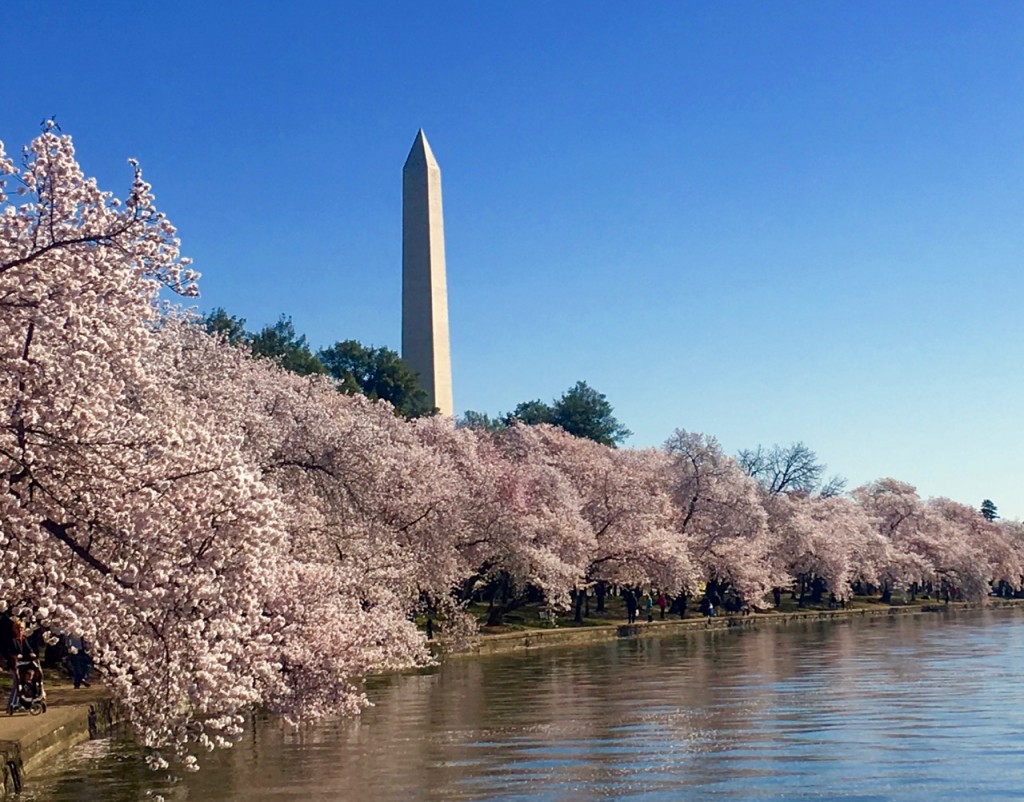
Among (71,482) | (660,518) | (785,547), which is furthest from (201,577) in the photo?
(785,547)

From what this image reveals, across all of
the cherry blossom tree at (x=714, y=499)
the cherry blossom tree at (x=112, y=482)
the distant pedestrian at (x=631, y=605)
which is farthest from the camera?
the cherry blossom tree at (x=714, y=499)

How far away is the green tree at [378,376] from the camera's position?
7012cm

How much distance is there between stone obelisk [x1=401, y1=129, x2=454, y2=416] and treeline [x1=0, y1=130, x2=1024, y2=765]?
14.2 metres

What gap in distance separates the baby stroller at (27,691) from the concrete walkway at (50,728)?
0.45 feet

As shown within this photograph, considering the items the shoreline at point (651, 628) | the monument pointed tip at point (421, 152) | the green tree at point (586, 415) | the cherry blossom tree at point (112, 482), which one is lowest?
the shoreline at point (651, 628)

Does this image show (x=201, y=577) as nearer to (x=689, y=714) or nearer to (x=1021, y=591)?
(x=689, y=714)

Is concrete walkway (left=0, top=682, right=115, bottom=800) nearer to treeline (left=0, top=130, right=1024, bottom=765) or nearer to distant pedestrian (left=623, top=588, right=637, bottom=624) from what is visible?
treeline (left=0, top=130, right=1024, bottom=765)

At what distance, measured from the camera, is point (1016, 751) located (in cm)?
1634

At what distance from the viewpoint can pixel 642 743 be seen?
59.3ft

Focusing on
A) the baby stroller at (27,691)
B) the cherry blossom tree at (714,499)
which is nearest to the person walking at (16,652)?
the baby stroller at (27,691)

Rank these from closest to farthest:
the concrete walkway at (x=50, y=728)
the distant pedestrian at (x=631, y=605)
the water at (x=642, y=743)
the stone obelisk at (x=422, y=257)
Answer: the water at (x=642, y=743), the concrete walkway at (x=50, y=728), the distant pedestrian at (x=631, y=605), the stone obelisk at (x=422, y=257)

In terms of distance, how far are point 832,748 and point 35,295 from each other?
38.8 feet

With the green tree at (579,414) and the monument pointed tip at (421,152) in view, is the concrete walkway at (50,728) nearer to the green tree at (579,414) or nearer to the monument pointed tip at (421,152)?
the monument pointed tip at (421,152)

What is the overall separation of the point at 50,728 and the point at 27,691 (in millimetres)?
1526
